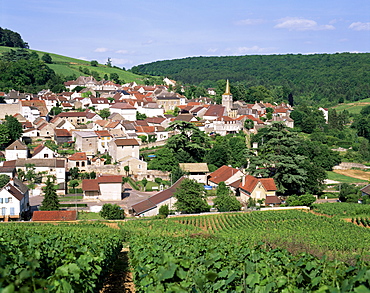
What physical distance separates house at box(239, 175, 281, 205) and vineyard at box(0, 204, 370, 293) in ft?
15.7

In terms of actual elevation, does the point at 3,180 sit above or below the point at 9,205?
above

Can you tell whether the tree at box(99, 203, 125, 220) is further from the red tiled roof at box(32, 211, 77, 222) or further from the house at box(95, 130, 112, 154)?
the house at box(95, 130, 112, 154)

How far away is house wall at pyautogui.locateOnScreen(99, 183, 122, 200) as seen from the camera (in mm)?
42281

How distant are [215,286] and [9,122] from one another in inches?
1962

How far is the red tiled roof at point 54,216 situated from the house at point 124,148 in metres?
15.7

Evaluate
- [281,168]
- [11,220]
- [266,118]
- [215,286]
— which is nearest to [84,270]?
[215,286]

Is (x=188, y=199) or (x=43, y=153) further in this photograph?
(x=43, y=153)

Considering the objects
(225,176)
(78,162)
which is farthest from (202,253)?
(78,162)

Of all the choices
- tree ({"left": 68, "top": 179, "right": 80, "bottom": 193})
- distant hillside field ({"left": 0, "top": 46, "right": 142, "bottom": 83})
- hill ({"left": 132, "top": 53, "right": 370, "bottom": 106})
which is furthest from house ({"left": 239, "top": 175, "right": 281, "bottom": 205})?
hill ({"left": 132, "top": 53, "right": 370, "bottom": 106})

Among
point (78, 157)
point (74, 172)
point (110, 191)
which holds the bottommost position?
point (110, 191)

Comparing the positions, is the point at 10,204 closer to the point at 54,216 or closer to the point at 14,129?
the point at 54,216

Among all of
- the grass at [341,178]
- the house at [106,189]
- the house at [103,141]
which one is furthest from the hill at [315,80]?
the house at [106,189]

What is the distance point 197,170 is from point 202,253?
119 feet

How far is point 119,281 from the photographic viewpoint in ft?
53.5
